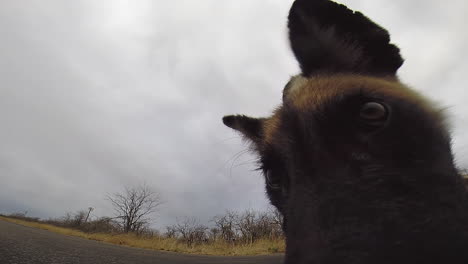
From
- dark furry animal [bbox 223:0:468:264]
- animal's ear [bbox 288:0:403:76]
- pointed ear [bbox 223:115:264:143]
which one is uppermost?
animal's ear [bbox 288:0:403:76]

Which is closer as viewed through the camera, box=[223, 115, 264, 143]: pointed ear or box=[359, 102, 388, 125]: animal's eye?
box=[359, 102, 388, 125]: animal's eye

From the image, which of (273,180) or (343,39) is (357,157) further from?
(343,39)

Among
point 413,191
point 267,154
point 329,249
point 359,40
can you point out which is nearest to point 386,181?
point 413,191

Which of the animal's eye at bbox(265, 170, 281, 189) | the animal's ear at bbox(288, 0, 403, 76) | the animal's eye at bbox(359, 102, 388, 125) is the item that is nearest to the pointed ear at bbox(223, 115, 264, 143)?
the animal's eye at bbox(265, 170, 281, 189)

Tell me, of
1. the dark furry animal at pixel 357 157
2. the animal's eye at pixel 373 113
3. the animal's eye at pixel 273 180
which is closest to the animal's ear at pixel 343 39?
the dark furry animal at pixel 357 157

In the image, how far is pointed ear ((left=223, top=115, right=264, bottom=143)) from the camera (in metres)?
2.99

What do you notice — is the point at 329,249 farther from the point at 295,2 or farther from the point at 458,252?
the point at 295,2

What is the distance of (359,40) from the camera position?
2.16 metres

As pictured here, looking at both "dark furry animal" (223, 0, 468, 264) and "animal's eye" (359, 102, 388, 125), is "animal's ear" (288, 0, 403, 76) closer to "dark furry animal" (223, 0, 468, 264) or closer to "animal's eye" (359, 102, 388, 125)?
"dark furry animal" (223, 0, 468, 264)

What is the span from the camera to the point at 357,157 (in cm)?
145

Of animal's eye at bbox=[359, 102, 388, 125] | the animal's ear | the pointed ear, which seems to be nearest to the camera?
animal's eye at bbox=[359, 102, 388, 125]

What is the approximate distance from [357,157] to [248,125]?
170cm

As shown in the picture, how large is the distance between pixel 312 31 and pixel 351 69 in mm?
445

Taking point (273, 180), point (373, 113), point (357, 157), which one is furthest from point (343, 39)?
point (273, 180)
